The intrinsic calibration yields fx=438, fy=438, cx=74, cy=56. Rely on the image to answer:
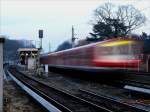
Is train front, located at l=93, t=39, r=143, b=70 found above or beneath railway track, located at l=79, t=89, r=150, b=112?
above

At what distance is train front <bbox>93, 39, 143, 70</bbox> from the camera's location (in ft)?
88.3

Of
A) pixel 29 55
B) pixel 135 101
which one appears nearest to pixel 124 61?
pixel 135 101

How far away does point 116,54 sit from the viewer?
27.1 meters

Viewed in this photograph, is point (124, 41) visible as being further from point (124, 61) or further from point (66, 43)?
point (66, 43)

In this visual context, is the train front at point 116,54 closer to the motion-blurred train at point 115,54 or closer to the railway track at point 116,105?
the motion-blurred train at point 115,54

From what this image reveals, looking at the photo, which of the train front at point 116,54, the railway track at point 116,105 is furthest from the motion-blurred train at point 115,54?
the railway track at point 116,105

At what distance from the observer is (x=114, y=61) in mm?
26906

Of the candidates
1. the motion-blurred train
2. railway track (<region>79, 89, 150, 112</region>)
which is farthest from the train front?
railway track (<region>79, 89, 150, 112</region>)

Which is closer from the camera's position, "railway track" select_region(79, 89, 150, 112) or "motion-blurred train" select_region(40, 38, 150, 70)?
"railway track" select_region(79, 89, 150, 112)

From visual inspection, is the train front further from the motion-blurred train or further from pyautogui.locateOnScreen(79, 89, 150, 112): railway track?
pyautogui.locateOnScreen(79, 89, 150, 112): railway track

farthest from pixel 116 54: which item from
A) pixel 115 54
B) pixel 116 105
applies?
pixel 116 105

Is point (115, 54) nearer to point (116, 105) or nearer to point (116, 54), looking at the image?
point (116, 54)

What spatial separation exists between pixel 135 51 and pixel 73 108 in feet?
41.2

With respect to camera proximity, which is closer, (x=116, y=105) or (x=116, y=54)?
(x=116, y=105)
